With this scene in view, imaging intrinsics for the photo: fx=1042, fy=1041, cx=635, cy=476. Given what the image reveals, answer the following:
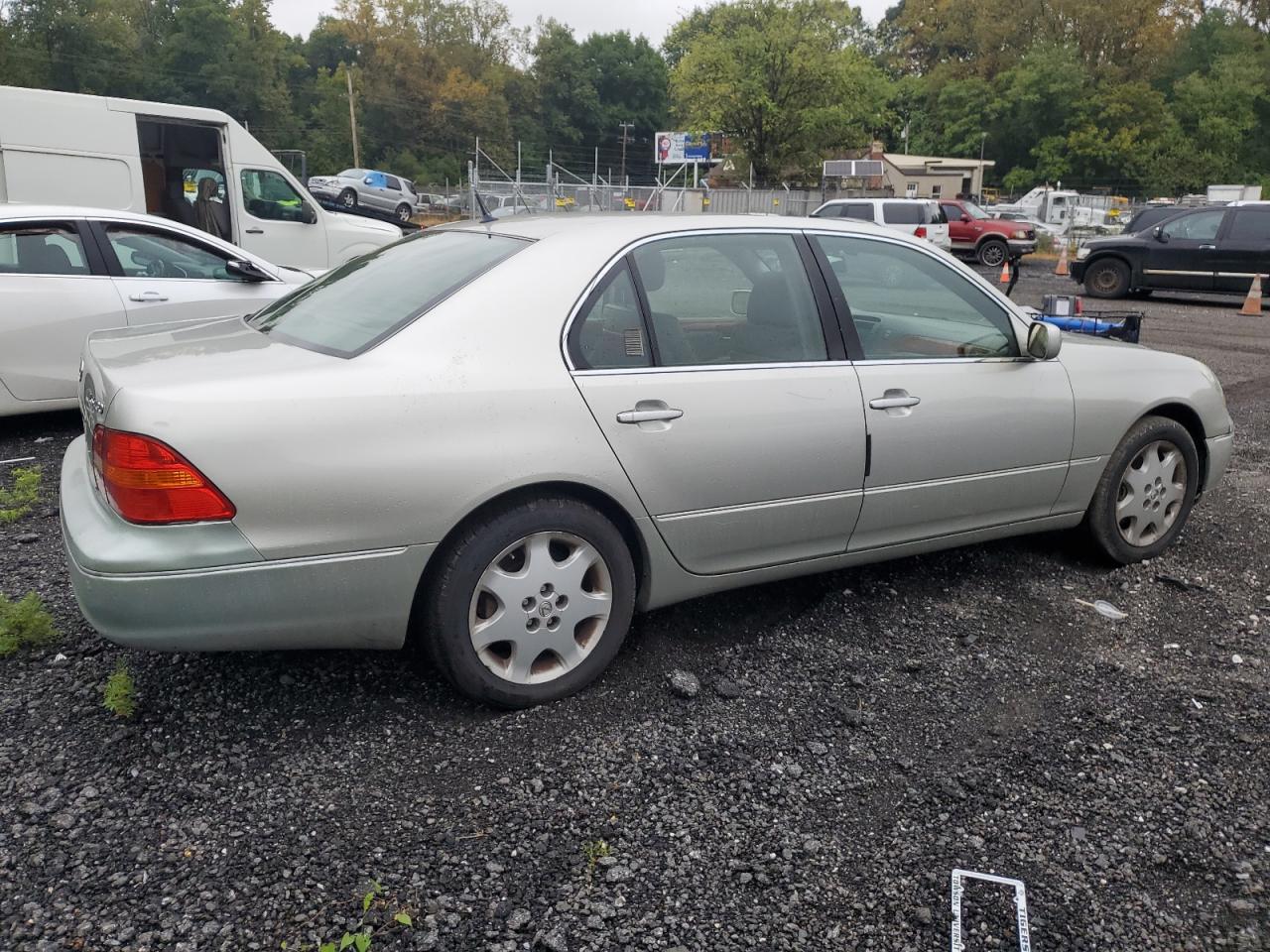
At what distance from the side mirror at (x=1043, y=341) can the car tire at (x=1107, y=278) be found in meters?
15.7

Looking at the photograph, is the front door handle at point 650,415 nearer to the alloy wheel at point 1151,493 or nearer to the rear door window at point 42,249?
the alloy wheel at point 1151,493

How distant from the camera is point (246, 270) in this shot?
6922mm

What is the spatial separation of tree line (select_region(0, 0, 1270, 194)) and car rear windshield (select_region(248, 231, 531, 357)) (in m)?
45.3

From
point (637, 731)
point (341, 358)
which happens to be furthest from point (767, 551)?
point (341, 358)

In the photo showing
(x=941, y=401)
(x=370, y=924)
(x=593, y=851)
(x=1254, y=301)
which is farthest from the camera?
(x=1254, y=301)

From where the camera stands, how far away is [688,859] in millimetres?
2602

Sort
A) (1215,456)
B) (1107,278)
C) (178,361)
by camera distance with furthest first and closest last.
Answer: (1107,278) → (1215,456) → (178,361)

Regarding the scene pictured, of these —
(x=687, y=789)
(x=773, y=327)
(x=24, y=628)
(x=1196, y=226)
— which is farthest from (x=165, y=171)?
(x=1196, y=226)

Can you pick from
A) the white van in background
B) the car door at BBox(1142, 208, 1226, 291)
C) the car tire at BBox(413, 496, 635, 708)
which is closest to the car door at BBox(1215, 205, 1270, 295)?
the car door at BBox(1142, 208, 1226, 291)

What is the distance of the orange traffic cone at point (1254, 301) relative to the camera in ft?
52.4

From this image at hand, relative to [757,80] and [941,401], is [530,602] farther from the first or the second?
[757,80]

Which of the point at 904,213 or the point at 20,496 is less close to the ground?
the point at 904,213

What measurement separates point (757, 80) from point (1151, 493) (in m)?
45.2

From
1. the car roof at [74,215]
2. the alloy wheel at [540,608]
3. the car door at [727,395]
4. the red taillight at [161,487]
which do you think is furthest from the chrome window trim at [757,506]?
the car roof at [74,215]
